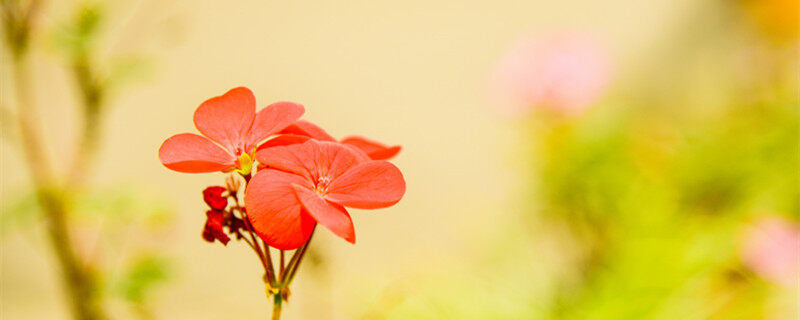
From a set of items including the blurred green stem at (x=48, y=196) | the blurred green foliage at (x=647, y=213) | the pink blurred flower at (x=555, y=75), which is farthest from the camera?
the pink blurred flower at (x=555, y=75)

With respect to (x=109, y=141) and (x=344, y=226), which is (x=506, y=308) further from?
(x=109, y=141)

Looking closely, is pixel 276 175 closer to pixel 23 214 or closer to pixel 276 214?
pixel 276 214

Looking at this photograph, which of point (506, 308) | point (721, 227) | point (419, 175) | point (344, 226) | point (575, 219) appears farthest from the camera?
point (419, 175)

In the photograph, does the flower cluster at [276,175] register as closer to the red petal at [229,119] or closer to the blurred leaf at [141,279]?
the red petal at [229,119]

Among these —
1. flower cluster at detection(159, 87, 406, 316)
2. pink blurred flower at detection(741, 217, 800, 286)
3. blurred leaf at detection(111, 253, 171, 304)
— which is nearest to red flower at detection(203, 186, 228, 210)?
flower cluster at detection(159, 87, 406, 316)

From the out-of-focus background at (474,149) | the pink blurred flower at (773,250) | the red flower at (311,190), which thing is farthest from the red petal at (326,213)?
the pink blurred flower at (773,250)

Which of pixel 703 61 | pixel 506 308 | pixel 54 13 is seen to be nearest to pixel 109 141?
pixel 54 13

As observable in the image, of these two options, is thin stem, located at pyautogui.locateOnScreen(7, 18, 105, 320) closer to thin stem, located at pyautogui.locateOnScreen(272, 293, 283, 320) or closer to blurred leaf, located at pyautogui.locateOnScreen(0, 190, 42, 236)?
blurred leaf, located at pyautogui.locateOnScreen(0, 190, 42, 236)

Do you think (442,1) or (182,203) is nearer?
(182,203)
